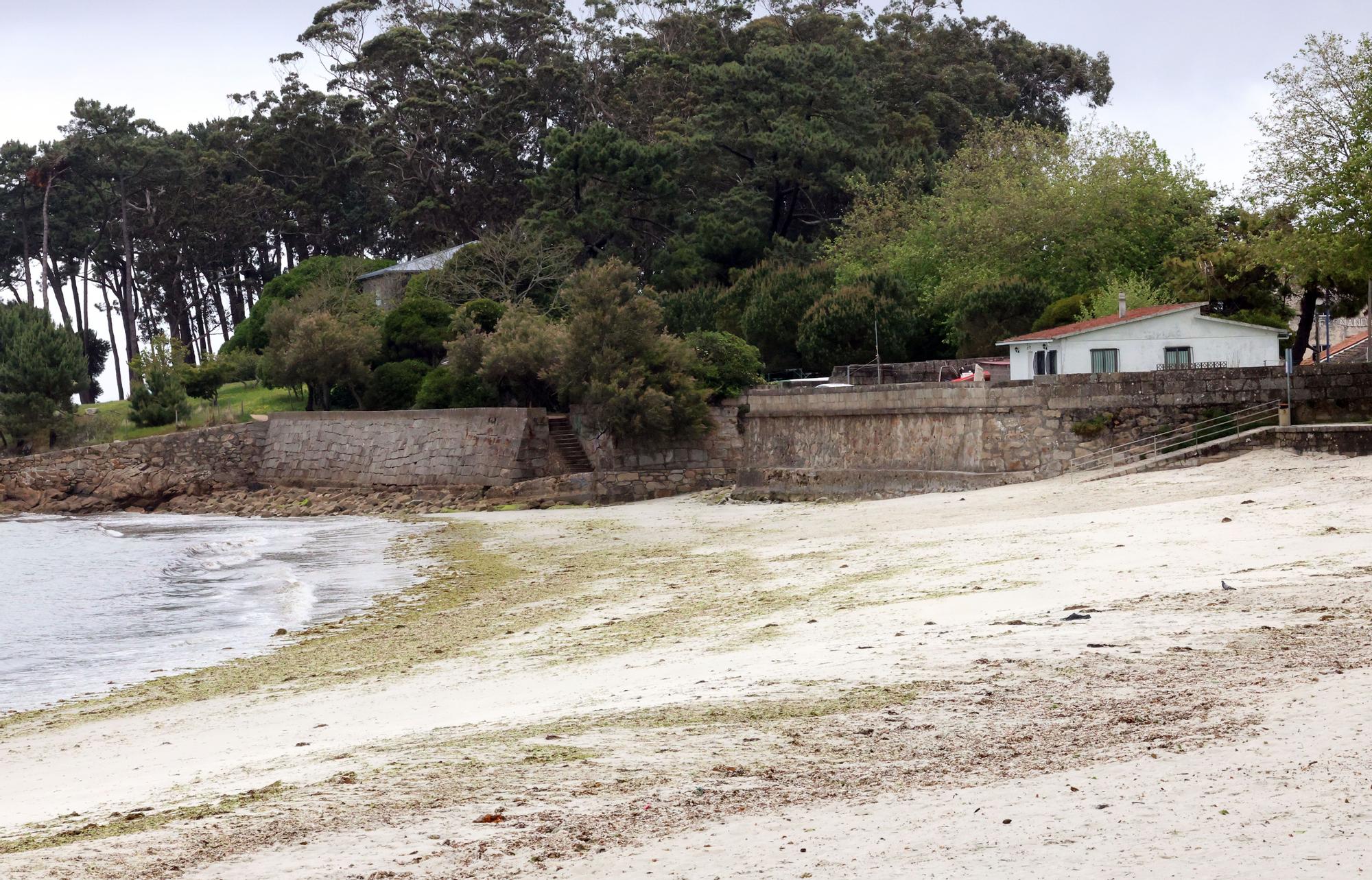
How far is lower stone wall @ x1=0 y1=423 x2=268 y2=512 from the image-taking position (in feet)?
170

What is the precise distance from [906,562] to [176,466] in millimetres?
41978

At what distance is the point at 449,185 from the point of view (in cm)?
7006

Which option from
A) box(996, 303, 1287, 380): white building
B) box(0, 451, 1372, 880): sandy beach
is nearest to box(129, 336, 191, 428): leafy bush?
box(996, 303, 1287, 380): white building

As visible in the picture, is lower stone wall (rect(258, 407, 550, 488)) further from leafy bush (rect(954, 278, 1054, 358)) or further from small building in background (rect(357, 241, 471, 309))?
leafy bush (rect(954, 278, 1054, 358))

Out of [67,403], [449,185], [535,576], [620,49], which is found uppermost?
[620,49]

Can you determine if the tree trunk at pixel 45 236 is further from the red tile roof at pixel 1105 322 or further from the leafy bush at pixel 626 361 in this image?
the red tile roof at pixel 1105 322

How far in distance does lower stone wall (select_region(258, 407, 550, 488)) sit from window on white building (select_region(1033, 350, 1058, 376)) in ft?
55.9

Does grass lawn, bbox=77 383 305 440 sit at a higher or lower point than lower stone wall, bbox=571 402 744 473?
higher

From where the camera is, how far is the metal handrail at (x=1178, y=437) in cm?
2647

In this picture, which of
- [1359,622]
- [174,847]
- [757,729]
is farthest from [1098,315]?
[174,847]

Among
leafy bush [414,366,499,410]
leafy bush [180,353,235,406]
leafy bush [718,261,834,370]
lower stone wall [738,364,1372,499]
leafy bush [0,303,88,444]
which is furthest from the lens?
leafy bush [180,353,235,406]

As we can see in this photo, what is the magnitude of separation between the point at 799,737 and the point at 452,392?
4081cm

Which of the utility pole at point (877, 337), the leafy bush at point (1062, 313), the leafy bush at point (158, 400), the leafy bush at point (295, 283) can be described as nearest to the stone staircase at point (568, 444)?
the utility pole at point (877, 337)

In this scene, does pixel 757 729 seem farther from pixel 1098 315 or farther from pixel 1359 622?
pixel 1098 315
